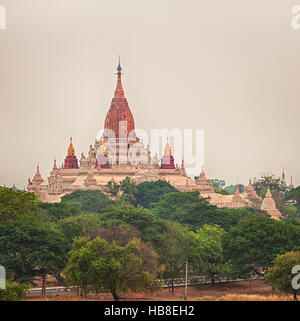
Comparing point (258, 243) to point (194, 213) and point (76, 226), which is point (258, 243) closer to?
point (76, 226)

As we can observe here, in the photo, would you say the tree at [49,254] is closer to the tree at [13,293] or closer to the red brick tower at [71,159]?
the tree at [13,293]

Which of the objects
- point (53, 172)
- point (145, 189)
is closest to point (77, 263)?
point (145, 189)

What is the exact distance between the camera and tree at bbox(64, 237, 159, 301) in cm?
5103

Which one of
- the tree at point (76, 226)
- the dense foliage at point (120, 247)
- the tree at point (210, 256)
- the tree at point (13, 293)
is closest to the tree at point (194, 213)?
the dense foliage at point (120, 247)

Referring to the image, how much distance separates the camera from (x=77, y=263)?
2046 inches

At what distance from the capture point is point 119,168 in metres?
110

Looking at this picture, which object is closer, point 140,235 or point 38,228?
point 38,228

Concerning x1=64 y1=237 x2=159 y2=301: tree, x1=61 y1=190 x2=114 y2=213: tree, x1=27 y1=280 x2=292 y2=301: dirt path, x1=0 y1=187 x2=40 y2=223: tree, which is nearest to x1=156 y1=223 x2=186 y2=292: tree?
x1=27 y1=280 x2=292 y2=301: dirt path

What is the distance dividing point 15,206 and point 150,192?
3983 cm

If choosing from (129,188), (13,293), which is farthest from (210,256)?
(129,188)

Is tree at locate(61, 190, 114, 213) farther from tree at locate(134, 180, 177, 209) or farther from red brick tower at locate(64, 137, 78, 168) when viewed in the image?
red brick tower at locate(64, 137, 78, 168)

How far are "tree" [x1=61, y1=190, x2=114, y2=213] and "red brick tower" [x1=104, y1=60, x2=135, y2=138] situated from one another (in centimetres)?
1868

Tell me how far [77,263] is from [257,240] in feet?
44.5

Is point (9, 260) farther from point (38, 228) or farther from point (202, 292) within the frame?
point (202, 292)
